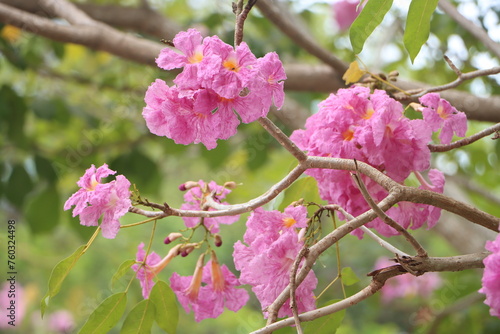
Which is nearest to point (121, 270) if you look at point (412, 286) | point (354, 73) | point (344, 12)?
point (354, 73)

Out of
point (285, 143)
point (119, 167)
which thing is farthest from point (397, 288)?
point (285, 143)

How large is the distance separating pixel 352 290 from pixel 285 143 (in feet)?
1.31

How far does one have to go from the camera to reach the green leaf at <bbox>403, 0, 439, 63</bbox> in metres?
0.72

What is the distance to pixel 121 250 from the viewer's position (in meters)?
2.81

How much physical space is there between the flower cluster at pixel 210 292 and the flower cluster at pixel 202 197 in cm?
4

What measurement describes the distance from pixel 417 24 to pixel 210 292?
1.36 feet

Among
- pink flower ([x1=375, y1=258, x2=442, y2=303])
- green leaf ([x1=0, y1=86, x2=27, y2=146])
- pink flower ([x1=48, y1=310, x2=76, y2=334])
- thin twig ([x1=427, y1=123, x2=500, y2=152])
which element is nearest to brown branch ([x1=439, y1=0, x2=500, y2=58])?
thin twig ([x1=427, y1=123, x2=500, y2=152])

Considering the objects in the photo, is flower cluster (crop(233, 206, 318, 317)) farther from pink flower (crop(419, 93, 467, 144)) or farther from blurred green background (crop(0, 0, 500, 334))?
→ blurred green background (crop(0, 0, 500, 334))

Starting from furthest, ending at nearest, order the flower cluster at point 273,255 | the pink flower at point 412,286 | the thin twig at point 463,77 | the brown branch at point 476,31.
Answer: the pink flower at point 412,286, the brown branch at point 476,31, the thin twig at point 463,77, the flower cluster at point 273,255

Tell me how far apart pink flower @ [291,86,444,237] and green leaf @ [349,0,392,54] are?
65 millimetres

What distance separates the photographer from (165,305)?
74 centimetres

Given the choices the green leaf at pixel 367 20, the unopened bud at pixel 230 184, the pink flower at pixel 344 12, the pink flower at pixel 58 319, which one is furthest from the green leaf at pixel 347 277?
the pink flower at pixel 58 319

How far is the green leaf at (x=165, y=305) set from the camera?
734 mm

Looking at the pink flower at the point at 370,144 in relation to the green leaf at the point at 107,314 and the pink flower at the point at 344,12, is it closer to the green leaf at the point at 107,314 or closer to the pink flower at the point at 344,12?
the green leaf at the point at 107,314
